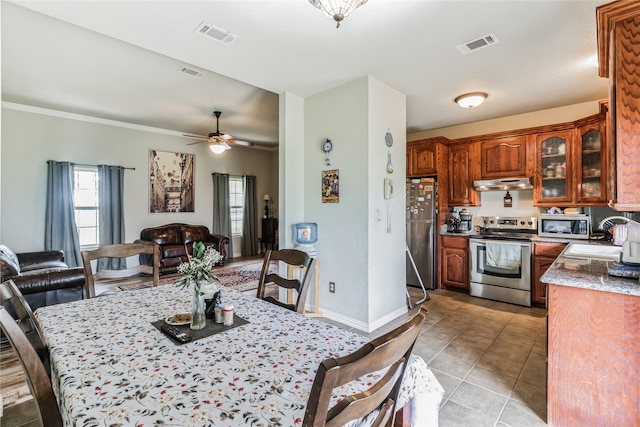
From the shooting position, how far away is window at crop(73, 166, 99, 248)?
524cm

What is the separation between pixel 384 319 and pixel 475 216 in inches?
102

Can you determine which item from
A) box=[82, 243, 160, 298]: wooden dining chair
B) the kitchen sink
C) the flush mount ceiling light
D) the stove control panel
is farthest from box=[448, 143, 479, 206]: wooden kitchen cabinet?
box=[82, 243, 160, 298]: wooden dining chair

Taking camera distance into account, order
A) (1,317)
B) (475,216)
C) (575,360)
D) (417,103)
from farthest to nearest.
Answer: (475,216)
(417,103)
(575,360)
(1,317)

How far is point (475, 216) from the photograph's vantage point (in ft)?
15.7

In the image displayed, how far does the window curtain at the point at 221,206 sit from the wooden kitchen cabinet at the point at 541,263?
5773 millimetres

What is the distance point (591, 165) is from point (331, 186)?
3.25m

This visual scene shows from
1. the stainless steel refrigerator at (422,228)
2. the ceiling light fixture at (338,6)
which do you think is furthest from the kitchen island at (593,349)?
the stainless steel refrigerator at (422,228)

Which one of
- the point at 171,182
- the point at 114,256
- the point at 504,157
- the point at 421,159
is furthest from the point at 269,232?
the point at 114,256

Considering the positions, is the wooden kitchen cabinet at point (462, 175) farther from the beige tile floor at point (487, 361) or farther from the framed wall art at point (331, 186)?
the framed wall art at point (331, 186)

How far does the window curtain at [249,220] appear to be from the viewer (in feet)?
24.6

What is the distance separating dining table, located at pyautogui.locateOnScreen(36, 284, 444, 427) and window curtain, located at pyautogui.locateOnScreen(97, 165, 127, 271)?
452 centimetres

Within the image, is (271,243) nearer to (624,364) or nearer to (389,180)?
(389,180)

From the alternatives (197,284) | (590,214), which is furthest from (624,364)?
(590,214)

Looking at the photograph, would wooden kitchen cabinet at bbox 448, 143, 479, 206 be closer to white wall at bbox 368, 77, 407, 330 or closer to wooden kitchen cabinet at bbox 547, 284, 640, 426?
white wall at bbox 368, 77, 407, 330
